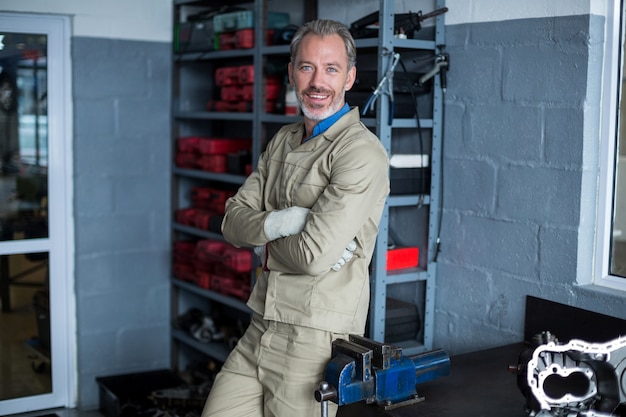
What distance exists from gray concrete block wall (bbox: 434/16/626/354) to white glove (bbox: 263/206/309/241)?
Result: 979mm

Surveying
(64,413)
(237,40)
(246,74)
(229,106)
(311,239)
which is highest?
(237,40)

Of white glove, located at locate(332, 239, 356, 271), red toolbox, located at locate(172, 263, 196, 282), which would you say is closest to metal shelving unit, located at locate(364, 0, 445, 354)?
white glove, located at locate(332, 239, 356, 271)

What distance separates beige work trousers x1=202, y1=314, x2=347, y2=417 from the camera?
2520mm

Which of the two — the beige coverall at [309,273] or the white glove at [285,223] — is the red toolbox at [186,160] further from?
the white glove at [285,223]

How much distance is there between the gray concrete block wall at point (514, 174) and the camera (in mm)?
2812

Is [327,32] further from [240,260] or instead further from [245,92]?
[240,260]

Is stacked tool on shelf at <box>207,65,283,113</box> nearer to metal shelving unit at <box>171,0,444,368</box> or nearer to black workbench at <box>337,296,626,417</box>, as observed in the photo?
metal shelving unit at <box>171,0,444,368</box>

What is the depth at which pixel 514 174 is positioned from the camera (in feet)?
10.0

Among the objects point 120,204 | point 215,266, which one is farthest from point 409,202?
point 120,204

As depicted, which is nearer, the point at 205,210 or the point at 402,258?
the point at 402,258

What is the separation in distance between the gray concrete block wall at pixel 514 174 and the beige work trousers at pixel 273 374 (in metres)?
0.88

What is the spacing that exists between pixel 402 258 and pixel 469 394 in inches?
37.9

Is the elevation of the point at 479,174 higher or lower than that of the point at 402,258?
higher

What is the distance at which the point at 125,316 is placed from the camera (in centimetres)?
460
